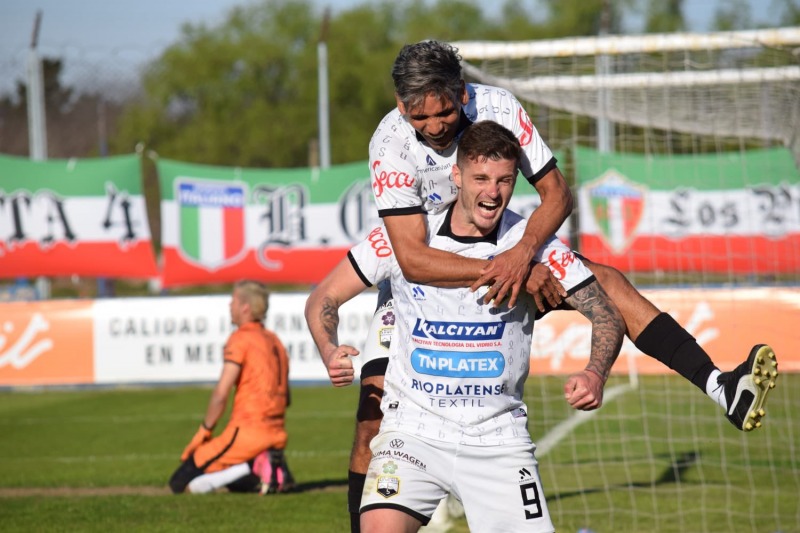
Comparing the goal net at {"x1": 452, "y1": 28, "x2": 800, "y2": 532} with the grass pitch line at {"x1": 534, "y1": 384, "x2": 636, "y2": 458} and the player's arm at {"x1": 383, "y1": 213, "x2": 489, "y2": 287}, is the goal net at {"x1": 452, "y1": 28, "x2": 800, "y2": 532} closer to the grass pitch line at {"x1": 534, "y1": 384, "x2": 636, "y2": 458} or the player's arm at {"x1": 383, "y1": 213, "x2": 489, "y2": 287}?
the grass pitch line at {"x1": 534, "y1": 384, "x2": 636, "y2": 458}

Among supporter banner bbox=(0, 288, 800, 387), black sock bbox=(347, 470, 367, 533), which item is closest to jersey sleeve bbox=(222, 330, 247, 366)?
black sock bbox=(347, 470, 367, 533)

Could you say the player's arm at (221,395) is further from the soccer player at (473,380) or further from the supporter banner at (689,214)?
the supporter banner at (689,214)

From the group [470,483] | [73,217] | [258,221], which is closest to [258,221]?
[258,221]

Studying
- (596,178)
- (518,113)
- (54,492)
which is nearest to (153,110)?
(596,178)

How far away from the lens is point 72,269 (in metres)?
15.0

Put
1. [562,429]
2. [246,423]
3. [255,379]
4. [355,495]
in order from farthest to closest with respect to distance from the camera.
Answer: [562,429] < [255,379] < [246,423] < [355,495]

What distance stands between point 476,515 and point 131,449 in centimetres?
794

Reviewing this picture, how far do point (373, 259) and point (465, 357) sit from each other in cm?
71

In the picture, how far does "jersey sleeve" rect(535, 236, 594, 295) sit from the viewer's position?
4391 mm

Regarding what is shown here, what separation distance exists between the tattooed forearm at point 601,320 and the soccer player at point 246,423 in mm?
5214

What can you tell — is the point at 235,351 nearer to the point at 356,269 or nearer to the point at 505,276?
the point at 356,269

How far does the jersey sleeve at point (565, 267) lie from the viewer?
4.39 metres

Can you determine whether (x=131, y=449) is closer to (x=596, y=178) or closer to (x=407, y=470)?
(x=596, y=178)

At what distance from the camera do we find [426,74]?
14.8 ft
